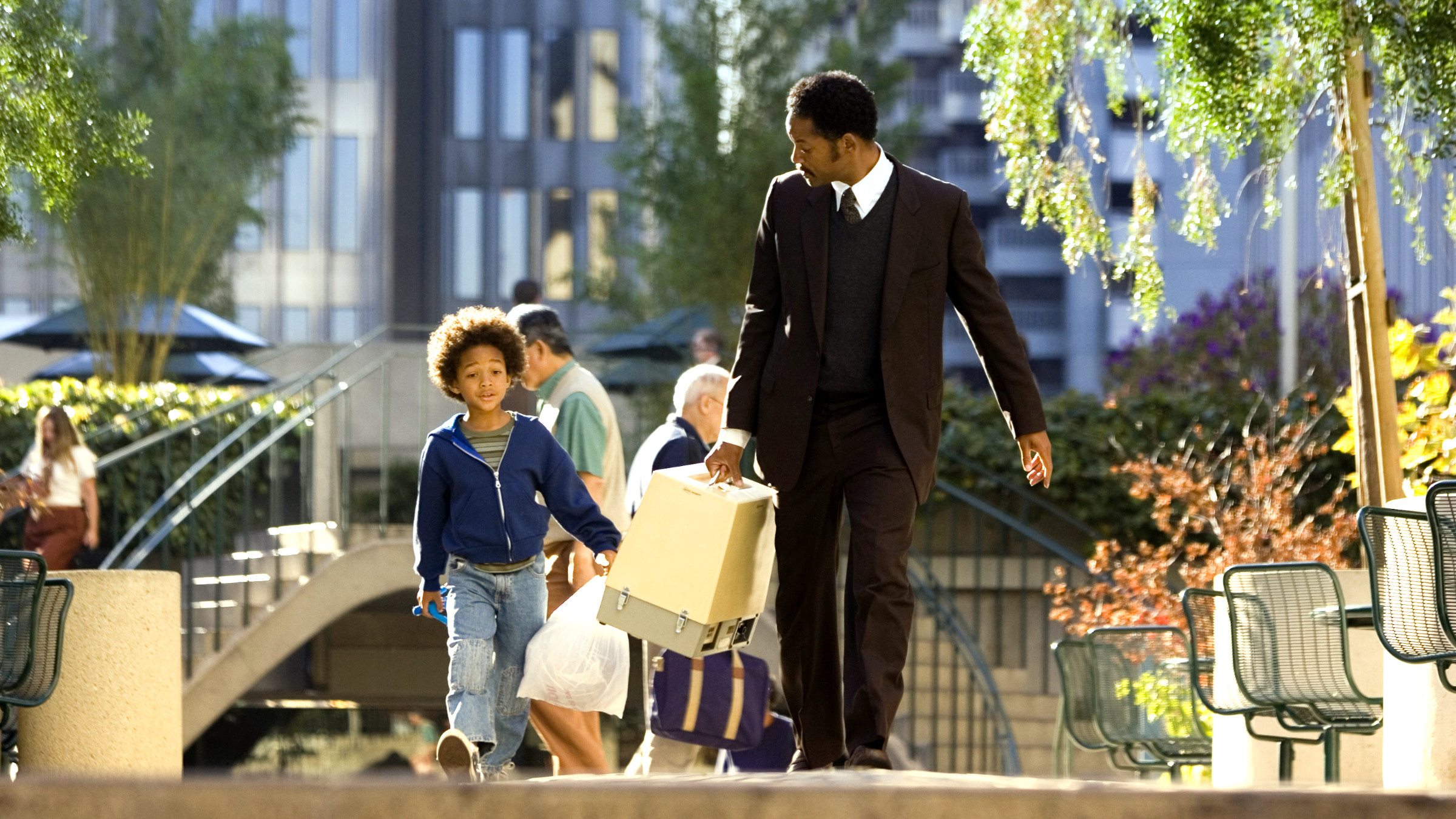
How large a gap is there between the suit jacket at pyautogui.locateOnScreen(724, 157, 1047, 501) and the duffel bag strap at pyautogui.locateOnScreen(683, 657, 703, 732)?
1.55 meters

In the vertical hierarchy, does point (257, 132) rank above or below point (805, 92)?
above

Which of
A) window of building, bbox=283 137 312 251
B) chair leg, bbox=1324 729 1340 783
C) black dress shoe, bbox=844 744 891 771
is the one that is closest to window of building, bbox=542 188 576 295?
window of building, bbox=283 137 312 251

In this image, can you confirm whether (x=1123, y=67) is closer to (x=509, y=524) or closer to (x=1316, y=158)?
(x=509, y=524)

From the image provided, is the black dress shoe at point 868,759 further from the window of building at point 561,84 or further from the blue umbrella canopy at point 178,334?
the window of building at point 561,84

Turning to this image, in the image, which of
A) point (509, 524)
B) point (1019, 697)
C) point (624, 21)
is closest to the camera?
point (509, 524)

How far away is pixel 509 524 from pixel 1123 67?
3.78 metres

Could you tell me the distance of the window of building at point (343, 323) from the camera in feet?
101

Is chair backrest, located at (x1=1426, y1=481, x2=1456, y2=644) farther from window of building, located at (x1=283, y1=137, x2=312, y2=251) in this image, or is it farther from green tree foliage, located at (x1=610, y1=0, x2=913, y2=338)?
window of building, located at (x1=283, y1=137, x2=312, y2=251)

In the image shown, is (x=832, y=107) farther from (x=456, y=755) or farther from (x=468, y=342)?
(x=456, y=755)

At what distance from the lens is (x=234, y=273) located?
24688 millimetres

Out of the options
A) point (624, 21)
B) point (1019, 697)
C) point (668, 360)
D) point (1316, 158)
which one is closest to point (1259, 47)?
point (1019, 697)

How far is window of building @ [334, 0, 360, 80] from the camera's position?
29.4 m

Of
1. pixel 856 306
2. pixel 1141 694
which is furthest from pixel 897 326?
pixel 1141 694

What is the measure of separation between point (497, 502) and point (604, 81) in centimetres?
2378
